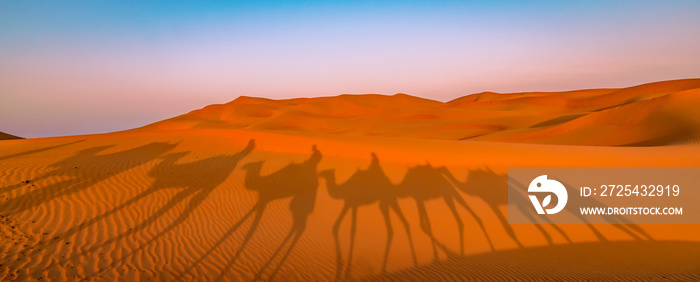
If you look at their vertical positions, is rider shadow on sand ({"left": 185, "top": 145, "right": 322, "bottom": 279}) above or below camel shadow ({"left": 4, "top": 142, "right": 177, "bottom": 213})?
below

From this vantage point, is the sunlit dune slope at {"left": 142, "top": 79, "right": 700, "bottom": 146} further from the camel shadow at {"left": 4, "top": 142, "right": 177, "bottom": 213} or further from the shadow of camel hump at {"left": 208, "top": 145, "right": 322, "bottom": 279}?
the shadow of camel hump at {"left": 208, "top": 145, "right": 322, "bottom": 279}

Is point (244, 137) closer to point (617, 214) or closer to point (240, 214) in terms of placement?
Answer: point (240, 214)

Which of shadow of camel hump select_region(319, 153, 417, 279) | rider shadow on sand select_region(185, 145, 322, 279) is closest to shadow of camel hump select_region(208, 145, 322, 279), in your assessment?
rider shadow on sand select_region(185, 145, 322, 279)

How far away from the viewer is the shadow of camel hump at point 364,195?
28.6ft

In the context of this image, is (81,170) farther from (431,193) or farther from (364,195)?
(431,193)

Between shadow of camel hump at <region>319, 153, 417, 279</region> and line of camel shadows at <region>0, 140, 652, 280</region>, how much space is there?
0.02 meters

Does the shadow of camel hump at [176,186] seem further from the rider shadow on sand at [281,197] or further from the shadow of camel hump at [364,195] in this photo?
the shadow of camel hump at [364,195]

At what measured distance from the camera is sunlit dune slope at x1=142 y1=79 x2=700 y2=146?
94.2ft

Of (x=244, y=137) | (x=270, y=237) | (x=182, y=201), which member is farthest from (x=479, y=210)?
(x=244, y=137)

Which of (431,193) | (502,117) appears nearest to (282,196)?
(431,193)

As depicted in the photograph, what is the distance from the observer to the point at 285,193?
11289mm

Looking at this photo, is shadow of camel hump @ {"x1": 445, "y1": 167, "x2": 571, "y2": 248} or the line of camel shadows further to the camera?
shadow of camel hump @ {"x1": 445, "y1": 167, "x2": 571, "y2": 248}

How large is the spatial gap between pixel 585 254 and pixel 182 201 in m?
8.93

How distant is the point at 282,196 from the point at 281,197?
81 millimetres
